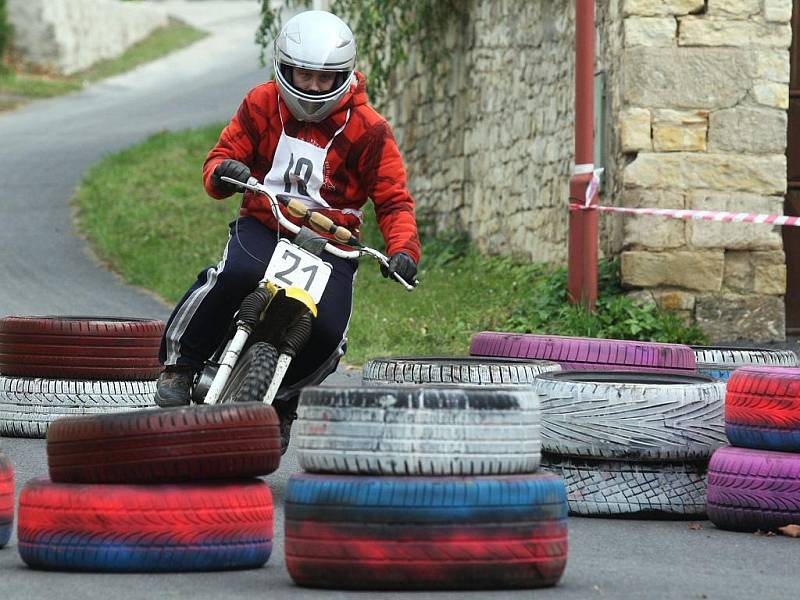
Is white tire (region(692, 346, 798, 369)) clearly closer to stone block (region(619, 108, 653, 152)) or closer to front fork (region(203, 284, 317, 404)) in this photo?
front fork (region(203, 284, 317, 404))

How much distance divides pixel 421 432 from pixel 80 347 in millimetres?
3983

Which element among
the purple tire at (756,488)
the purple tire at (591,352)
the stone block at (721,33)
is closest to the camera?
the purple tire at (756,488)

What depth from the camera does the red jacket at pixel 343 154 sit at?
6.77m

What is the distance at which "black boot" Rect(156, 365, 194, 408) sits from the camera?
669 cm

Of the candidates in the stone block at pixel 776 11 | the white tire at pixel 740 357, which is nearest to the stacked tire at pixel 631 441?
the white tire at pixel 740 357

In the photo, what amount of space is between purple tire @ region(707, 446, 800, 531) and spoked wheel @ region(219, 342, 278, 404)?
5.30 ft

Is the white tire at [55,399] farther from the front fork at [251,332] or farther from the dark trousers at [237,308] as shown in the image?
the front fork at [251,332]

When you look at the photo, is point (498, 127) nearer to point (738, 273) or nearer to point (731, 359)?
point (738, 273)

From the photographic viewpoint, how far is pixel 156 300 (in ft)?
50.1

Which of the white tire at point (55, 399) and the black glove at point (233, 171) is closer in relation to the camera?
the black glove at point (233, 171)

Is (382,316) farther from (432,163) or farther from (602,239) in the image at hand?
(432,163)

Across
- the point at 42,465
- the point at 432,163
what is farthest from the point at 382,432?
the point at 432,163

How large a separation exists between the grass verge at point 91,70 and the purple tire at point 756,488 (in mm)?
24271

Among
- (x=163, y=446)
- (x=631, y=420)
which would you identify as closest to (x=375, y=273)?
(x=631, y=420)
